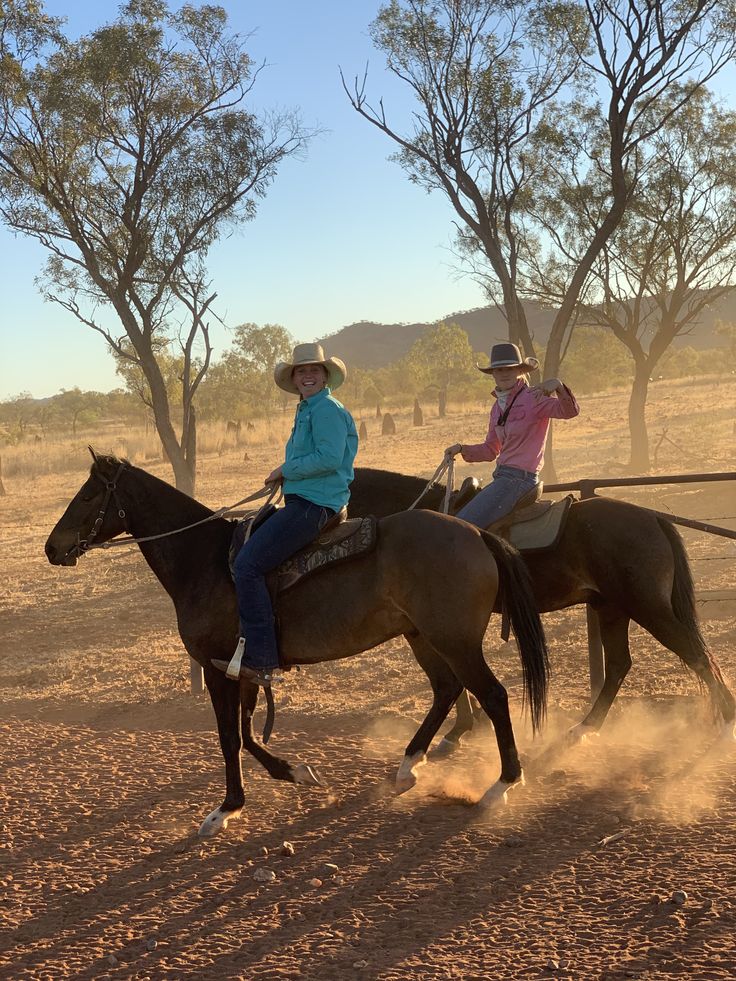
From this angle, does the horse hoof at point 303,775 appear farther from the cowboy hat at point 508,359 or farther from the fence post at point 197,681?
the cowboy hat at point 508,359

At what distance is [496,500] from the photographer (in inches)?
241

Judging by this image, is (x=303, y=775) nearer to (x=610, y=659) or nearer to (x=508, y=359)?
(x=610, y=659)

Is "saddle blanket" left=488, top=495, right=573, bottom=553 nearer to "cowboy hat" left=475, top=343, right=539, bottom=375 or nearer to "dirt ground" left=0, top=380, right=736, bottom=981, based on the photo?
"cowboy hat" left=475, top=343, right=539, bottom=375

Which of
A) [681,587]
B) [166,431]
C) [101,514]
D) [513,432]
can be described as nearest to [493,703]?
[681,587]

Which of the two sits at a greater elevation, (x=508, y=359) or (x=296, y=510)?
(x=508, y=359)

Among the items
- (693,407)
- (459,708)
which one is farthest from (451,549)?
(693,407)

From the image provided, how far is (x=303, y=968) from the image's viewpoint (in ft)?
11.7

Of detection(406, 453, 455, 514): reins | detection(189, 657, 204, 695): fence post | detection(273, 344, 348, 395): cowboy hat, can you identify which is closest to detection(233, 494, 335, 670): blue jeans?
detection(273, 344, 348, 395): cowboy hat

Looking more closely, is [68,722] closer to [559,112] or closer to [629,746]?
[629,746]

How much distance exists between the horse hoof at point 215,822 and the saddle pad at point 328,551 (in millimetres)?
1249

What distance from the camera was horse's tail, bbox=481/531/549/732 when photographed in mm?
5234

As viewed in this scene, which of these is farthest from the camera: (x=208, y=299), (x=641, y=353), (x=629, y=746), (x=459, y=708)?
(x=641, y=353)

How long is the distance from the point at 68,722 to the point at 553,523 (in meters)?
4.13

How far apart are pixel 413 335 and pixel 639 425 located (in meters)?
147
